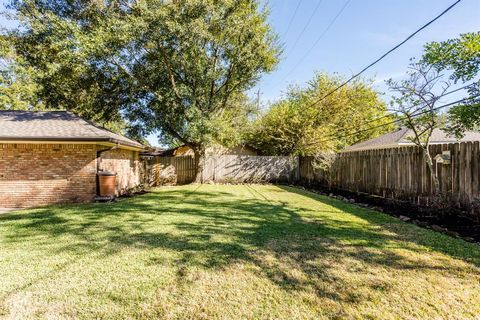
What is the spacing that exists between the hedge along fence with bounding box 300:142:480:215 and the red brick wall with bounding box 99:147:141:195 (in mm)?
9162

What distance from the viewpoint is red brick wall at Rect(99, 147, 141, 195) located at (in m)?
9.65

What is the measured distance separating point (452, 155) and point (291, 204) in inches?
165

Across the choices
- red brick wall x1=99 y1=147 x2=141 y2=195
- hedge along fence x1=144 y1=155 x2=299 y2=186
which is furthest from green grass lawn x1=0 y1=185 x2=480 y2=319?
hedge along fence x1=144 y1=155 x2=299 y2=186

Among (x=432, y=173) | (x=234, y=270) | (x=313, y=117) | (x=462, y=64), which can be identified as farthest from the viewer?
(x=313, y=117)

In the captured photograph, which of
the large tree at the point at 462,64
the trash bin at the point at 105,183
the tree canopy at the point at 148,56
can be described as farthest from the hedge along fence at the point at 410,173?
the trash bin at the point at 105,183

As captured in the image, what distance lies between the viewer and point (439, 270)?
3.33 m

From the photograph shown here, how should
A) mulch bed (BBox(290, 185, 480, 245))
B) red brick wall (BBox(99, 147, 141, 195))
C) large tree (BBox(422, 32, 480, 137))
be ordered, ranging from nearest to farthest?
1. mulch bed (BBox(290, 185, 480, 245))
2. large tree (BBox(422, 32, 480, 137))
3. red brick wall (BBox(99, 147, 141, 195))

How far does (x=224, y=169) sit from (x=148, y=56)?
24.2 feet

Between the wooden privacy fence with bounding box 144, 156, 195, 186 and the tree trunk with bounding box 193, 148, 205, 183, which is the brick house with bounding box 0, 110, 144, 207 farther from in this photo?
the tree trunk with bounding box 193, 148, 205, 183

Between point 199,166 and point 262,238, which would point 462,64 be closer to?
point 262,238

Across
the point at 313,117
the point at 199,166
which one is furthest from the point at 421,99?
the point at 199,166

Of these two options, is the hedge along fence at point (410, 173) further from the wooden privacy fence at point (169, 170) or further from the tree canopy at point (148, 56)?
the wooden privacy fence at point (169, 170)

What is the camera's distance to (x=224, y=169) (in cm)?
1598

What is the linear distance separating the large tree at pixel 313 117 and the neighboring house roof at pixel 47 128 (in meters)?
10.3
